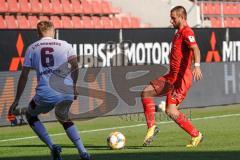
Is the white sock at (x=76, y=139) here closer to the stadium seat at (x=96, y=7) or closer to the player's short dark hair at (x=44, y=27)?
the player's short dark hair at (x=44, y=27)

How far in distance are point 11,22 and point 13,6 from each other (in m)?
0.75

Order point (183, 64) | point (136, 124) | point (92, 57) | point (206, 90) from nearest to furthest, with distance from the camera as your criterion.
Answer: point (183, 64) < point (136, 124) < point (92, 57) < point (206, 90)

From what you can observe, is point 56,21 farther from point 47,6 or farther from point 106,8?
point 106,8

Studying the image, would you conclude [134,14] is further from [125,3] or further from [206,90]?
[206,90]

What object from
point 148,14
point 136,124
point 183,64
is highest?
point 148,14

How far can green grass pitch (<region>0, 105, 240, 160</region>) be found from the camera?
401 inches

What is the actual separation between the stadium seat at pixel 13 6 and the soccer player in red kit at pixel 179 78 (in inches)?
475

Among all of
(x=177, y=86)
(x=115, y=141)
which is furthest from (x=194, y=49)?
(x=115, y=141)

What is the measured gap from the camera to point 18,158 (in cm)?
1031

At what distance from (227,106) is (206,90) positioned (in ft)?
2.58

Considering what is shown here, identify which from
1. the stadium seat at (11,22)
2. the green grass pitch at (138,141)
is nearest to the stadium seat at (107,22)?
the stadium seat at (11,22)

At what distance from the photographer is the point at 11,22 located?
73.7ft

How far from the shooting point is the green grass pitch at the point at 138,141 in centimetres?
1018

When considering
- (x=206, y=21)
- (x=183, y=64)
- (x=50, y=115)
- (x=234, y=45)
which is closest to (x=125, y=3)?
(x=206, y=21)
